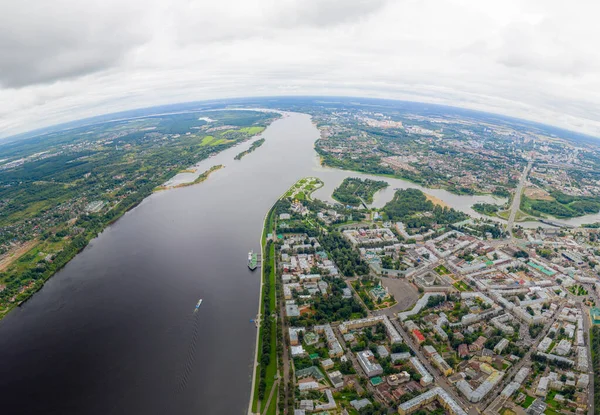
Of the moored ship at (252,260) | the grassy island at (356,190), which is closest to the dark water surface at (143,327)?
the moored ship at (252,260)

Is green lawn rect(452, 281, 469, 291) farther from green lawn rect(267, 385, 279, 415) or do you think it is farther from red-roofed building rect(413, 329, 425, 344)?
green lawn rect(267, 385, 279, 415)

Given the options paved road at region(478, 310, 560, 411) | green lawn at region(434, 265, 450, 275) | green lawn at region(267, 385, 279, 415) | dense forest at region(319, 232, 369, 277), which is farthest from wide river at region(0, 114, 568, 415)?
green lawn at region(434, 265, 450, 275)

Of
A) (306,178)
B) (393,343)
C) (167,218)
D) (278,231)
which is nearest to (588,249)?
(393,343)

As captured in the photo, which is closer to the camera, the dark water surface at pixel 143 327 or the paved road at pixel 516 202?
the dark water surface at pixel 143 327

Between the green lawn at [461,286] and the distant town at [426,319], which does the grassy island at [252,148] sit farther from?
the green lawn at [461,286]

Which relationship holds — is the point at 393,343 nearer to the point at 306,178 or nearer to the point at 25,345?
the point at 25,345

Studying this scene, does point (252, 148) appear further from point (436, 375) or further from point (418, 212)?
point (436, 375)
